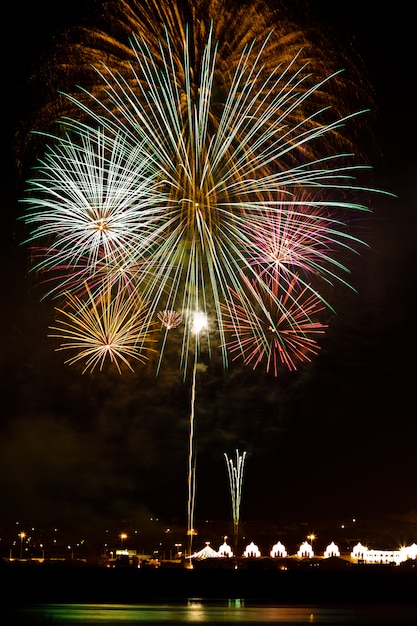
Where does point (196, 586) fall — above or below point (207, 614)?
above

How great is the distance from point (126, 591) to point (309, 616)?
36.5 ft

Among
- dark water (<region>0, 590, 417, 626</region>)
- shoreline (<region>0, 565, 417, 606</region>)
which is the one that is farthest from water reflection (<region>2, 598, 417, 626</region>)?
shoreline (<region>0, 565, 417, 606</region>)

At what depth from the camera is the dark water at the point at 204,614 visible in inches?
866

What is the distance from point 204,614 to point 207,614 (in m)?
0.09

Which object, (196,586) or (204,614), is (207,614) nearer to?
(204,614)

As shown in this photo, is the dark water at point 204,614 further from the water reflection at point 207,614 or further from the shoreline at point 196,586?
the shoreline at point 196,586

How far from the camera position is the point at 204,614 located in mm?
25219

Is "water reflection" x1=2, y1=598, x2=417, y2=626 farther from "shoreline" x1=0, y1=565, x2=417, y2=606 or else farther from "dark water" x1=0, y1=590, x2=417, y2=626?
"shoreline" x1=0, y1=565, x2=417, y2=606

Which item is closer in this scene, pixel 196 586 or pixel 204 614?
pixel 204 614

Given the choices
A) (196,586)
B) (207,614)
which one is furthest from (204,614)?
(196,586)

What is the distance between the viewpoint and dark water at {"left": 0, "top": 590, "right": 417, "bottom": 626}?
2200 centimetres

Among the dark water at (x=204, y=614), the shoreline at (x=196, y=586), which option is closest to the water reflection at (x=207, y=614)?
the dark water at (x=204, y=614)

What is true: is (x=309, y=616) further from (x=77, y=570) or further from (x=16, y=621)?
(x=77, y=570)

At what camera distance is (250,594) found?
35.5 m
